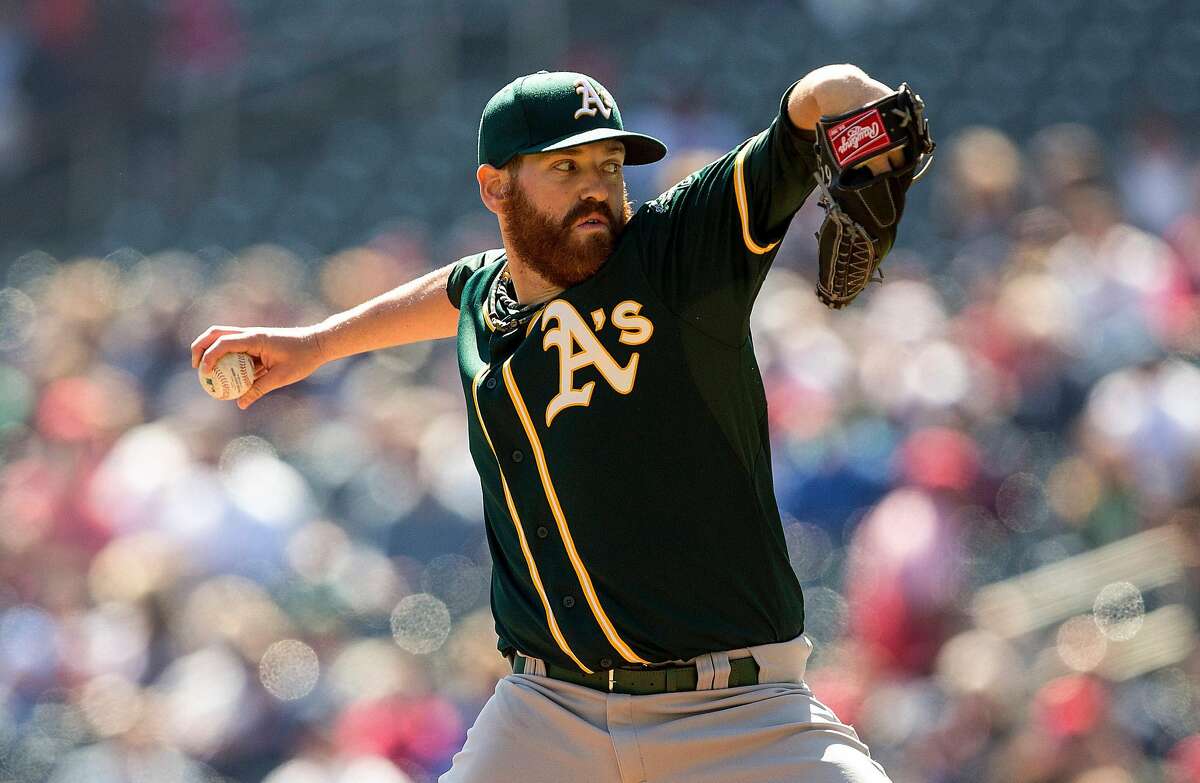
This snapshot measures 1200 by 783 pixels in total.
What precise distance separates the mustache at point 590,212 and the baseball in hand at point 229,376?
823 mm

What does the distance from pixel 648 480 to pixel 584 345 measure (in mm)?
281

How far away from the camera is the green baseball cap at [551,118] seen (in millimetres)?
2855

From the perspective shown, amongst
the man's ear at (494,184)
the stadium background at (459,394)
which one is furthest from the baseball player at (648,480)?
the stadium background at (459,394)

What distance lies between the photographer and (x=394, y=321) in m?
3.38

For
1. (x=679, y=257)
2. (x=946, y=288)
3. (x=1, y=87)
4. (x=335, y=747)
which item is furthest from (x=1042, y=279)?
(x=1, y=87)

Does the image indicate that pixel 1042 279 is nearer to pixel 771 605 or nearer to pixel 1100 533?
pixel 1100 533

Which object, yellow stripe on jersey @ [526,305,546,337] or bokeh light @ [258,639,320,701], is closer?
yellow stripe on jersey @ [526,305,546,337]

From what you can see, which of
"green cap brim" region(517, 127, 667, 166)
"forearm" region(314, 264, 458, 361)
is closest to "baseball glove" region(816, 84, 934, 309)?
"green cap brim" region(517, 127, 667, 166)

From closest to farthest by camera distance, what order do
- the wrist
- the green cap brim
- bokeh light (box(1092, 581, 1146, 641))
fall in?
the green cap brim, the wrist, bokeh light (box(1092, 581, 1146, 641))

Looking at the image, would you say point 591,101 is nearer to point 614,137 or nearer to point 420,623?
point 614,137

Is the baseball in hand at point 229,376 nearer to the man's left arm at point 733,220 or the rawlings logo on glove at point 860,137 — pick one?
the man's left arm at point 733,220

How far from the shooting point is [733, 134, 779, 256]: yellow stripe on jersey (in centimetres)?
262

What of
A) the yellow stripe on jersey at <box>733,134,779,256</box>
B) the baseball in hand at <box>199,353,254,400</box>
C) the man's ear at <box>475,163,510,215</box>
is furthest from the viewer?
the baseball in hand at <box>199,353,254,400</box>

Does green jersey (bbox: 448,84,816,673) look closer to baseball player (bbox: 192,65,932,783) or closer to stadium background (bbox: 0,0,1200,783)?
baseball player (bbox: 192,65,932,783)
